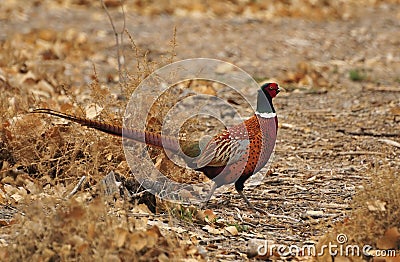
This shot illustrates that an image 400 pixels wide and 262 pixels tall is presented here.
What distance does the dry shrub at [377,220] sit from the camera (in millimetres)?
3277

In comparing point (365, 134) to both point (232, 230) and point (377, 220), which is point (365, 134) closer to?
point (232, 230)

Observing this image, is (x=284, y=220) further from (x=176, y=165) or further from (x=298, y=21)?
(x=298, y=21)

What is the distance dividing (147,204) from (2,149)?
1.08m

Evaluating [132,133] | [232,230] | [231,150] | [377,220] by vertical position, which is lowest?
[232,230]

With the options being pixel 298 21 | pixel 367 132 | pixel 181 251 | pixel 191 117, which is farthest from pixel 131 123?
pixel 298 21

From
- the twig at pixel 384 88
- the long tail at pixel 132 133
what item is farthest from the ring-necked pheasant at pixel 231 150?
the twig at pixel 384 88

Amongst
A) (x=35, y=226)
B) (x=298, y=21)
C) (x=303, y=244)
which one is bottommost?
(x=303, y=244)

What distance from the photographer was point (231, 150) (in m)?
4.13

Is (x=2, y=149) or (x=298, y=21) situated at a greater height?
(x=298, y=21)

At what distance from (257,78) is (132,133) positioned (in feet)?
12.2

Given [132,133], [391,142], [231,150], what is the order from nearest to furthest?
[132,133] → [231,150] → [391,142]

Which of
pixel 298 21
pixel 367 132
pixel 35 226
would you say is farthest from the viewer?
pixel 298 21

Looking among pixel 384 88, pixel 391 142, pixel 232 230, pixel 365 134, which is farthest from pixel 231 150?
pixel 384 88

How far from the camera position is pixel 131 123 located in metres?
4.50
